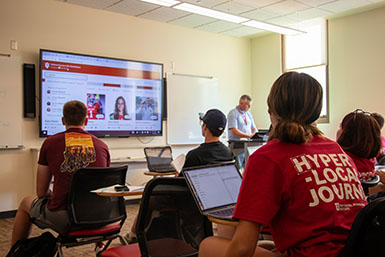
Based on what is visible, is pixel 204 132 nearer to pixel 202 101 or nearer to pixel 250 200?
pixel 250 200

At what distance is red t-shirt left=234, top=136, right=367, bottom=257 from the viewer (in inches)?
52.2

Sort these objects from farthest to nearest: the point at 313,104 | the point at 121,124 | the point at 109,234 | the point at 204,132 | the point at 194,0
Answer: the point at 121,124, the point at 194,0, the point at 204,132, the point at 109,234, the point at 313,104

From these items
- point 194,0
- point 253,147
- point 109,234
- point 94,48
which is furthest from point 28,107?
point 253,147

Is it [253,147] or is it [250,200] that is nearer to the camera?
[250,200]

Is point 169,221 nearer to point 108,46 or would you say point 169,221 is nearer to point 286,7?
point 108,46

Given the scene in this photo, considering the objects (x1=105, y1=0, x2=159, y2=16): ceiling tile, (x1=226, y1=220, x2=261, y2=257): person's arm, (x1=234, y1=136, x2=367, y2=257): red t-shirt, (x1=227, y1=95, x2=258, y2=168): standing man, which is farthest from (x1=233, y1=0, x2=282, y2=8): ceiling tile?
(x1=226, y1=220, x2=261, y2=257): person's arm

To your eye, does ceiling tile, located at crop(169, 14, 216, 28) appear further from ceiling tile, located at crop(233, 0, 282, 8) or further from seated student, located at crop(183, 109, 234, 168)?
seated student, located at crop(183, 109, 234, 168)

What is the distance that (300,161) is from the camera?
1.38 metres

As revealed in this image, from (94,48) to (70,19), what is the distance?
0.54 m

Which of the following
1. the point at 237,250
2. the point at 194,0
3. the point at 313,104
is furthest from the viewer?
the point at 194,0

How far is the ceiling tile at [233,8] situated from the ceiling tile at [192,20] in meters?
0.47

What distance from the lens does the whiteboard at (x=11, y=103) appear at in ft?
17.6

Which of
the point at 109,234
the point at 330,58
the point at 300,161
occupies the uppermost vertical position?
the point at 330,58

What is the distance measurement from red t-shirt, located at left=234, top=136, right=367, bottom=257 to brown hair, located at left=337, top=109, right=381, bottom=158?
137cm
